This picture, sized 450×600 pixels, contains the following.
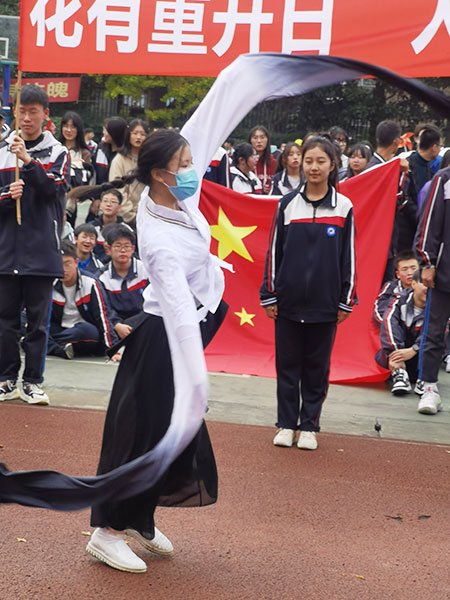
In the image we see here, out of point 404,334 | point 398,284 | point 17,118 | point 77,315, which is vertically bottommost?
point 77,315

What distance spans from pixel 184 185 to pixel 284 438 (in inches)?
104

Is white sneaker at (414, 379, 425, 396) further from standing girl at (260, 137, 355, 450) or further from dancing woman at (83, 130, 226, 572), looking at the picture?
dancing woman at (83, 130, 226, 572)

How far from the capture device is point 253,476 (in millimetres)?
5289

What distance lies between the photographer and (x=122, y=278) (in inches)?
331

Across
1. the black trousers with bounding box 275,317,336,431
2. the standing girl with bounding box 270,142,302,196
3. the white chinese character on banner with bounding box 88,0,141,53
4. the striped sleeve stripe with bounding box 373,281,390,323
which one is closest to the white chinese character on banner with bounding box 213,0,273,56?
the white chinese character on banner with bounding box 88,0,141,53

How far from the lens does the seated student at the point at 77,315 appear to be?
8.20 metres

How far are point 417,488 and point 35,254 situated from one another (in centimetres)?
306

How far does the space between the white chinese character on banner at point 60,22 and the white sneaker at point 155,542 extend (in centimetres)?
357

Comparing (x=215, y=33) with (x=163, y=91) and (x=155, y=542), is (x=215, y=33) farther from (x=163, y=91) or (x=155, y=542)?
(x=163, y=91)

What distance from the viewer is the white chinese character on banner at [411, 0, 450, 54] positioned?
5723mm

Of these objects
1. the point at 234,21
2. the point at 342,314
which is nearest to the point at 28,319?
the point at 342,314

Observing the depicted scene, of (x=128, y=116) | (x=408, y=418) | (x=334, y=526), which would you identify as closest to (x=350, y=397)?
(x=408, y=418)

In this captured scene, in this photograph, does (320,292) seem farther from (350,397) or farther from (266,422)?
(350,397)

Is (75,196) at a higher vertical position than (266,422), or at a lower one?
higher
